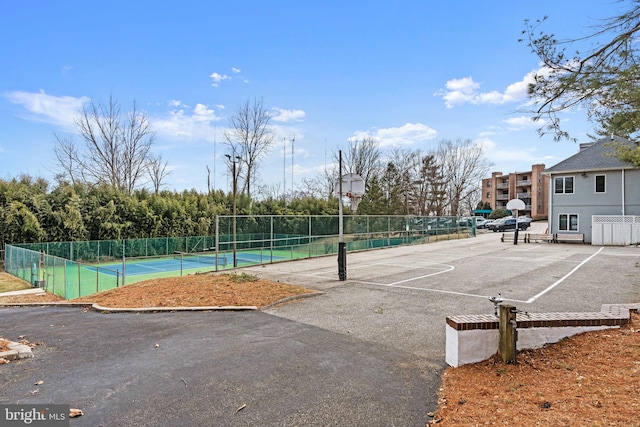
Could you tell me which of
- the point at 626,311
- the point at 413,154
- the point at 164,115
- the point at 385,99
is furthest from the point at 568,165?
the point at 164,115

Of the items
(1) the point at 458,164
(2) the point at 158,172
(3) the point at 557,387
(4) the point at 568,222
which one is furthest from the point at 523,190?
(3) the point at 557,387

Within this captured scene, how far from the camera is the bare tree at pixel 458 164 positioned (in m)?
45.9

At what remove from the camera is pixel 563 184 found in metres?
26.3

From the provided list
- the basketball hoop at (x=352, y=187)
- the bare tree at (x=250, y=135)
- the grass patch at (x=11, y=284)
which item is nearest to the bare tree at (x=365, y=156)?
the bare tree at (x=250, y=135)

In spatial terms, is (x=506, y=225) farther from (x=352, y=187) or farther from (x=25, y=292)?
(x=25, y=292)

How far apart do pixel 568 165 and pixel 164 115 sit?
31.4 m

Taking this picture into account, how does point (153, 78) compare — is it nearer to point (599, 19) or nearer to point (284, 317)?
point (284, 317)

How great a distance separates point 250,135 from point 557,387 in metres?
36.9

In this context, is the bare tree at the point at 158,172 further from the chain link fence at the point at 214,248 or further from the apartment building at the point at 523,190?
the apartment building at the point at 523,190

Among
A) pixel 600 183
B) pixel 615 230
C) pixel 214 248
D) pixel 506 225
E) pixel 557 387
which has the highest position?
pixel 600 183

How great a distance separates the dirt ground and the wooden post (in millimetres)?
109

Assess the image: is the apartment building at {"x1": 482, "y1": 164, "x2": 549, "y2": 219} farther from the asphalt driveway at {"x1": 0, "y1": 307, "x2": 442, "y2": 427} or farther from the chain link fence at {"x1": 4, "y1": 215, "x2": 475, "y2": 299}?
the asphalt driveway at {"x1": 0, "y1": 307, "x2": 442, "y2": 427}

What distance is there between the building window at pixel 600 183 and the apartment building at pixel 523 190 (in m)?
31.6

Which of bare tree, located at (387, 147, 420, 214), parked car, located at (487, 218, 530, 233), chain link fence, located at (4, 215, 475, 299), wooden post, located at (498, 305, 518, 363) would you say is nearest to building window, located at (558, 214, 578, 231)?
chain link fence, located at (4, 215, 475, 299)
